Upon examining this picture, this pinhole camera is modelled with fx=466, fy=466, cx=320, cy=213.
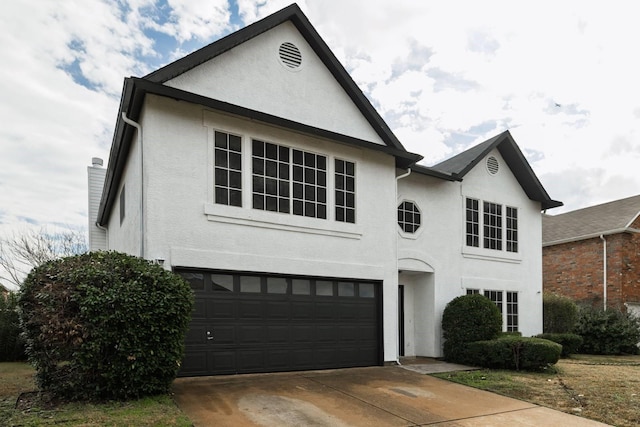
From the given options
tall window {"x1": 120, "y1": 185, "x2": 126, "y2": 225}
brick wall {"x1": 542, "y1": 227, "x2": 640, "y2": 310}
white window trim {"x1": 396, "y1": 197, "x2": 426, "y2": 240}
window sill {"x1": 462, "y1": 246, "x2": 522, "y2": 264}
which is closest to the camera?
tall window {"x1": 120, "y1": 185, "x2": 126, "y2": 225}

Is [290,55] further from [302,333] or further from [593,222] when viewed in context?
[593,222]

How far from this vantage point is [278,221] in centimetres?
1066

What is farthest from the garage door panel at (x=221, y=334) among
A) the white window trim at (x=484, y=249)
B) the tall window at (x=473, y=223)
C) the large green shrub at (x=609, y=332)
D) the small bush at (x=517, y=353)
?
the large green shrub at (x=609, y=332)

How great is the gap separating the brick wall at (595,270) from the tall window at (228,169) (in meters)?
18.1

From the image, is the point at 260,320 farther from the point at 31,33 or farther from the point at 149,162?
the point at 31,33

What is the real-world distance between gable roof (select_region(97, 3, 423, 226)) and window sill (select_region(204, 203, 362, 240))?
2.06m

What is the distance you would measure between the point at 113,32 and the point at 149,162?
458 cm

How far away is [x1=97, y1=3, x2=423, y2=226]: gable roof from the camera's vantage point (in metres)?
9.30

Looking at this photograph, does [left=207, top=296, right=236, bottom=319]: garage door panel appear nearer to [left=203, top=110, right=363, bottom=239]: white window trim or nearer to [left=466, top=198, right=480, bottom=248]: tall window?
[left=203, top=110, right=363, bottom=239]: white window trim

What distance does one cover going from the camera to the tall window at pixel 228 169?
10047 mm

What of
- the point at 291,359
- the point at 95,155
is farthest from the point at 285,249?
the point at 95,155

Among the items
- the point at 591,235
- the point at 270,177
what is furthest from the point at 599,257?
the point at 270,177

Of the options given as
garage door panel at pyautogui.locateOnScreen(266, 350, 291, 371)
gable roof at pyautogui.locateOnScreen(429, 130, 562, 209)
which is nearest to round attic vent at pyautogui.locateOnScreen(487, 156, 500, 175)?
gable roof at pyautogui.locateOnScreen(429, 130, 562, 209)

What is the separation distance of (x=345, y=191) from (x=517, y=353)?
5.97 m
